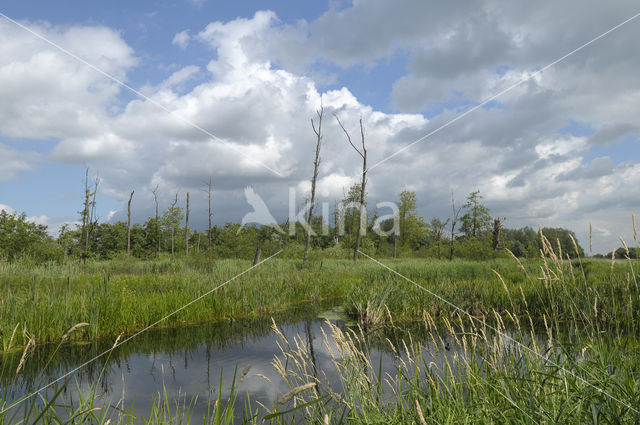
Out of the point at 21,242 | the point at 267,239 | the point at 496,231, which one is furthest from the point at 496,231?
the point at 21,242

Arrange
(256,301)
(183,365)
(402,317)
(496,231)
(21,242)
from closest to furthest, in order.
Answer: (183,365)
(402,317)
(256,301)
(21,242)
(496,231)

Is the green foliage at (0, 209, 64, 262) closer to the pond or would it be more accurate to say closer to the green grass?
the green grass

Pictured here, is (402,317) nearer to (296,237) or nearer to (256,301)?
(256,301)

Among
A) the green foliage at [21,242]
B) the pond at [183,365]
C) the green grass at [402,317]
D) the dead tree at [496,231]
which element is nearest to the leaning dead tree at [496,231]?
the dead tree at [496,231]

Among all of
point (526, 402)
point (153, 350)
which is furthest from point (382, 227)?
point (526, 402)

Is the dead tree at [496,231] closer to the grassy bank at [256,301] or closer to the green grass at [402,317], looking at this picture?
the green grass at [402,317]

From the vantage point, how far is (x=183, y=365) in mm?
5824

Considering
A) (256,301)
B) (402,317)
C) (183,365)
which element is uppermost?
(256,301)

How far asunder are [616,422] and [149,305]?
8.25m

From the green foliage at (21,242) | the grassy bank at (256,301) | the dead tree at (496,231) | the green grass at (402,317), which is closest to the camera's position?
the green grass at (402,317)

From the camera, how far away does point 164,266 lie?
20.1 metres

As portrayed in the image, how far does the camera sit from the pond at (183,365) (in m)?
4.59

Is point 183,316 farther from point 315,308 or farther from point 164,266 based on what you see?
point 164,266

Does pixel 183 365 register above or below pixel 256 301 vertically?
below
